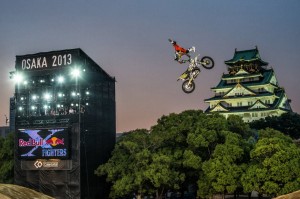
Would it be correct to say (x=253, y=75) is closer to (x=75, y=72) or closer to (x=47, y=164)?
(x=75, y=72)

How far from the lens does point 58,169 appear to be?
43.0 metres

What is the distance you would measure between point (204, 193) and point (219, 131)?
601cm

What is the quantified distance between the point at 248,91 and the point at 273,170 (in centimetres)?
4317

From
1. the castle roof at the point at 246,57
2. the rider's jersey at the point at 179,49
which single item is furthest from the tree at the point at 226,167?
the castle roof at the point at 246,57

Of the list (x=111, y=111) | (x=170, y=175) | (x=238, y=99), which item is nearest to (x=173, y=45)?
(x=170, y=175)

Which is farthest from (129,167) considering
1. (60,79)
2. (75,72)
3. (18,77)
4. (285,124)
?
(285,124)

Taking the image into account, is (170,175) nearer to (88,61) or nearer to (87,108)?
(87,108)

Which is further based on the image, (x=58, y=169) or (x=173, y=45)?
(x=58, y=169)

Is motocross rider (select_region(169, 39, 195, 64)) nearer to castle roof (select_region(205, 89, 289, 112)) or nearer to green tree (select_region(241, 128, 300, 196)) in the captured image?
green tree (select_region(241, 128, 300, 196))

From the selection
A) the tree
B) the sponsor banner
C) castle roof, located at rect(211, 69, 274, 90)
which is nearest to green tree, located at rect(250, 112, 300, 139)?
castle roof, located at rect(211, 69, 274, 90)

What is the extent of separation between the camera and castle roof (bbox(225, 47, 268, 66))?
8194cm

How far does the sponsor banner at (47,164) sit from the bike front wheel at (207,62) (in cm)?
2144

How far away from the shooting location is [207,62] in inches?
1003

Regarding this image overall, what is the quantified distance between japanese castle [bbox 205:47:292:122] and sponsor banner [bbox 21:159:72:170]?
4163 centimetres
